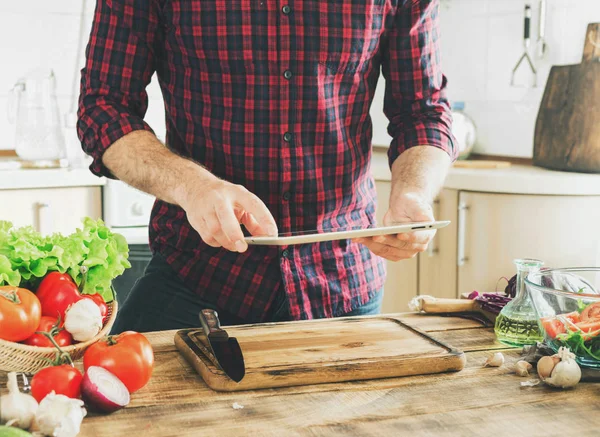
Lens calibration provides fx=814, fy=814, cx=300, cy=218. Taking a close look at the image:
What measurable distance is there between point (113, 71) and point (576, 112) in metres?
1.58

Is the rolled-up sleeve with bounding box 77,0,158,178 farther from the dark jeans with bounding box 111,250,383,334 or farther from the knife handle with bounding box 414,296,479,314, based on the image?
the knife handle with bounding box 414,296,479,314

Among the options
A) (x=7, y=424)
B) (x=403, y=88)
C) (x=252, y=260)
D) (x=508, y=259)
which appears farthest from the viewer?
(x=508, y=259)

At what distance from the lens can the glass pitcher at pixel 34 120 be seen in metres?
2.86

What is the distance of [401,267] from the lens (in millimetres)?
2955

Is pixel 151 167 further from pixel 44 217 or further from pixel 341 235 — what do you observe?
pixel 44 217

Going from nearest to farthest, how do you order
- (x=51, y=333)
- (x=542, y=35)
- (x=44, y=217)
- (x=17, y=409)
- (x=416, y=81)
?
(x=17, y=409) < (x=51, y=333) < (x=416, y=81) < (x=44, y=217) < (x=542, y=35)

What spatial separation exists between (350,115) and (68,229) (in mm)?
1432

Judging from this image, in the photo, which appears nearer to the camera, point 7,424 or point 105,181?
point 7,424

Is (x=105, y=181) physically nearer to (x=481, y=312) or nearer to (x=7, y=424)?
(x=481, y=312)

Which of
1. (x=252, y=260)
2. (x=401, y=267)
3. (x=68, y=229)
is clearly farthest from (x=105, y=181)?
(x=252, y=260)

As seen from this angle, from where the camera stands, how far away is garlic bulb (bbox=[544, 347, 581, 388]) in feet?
3.48

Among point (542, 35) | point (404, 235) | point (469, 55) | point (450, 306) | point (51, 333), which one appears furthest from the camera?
point (469, 55)

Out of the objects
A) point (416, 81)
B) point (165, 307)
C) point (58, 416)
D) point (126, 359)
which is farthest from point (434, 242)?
point (58, 416)

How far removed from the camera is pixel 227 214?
112cm
